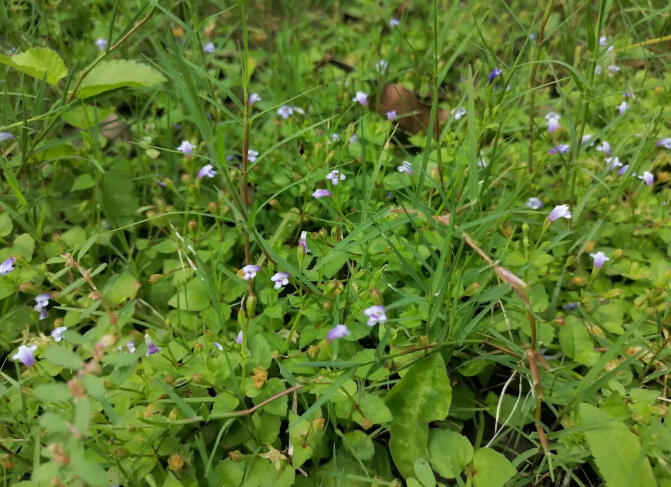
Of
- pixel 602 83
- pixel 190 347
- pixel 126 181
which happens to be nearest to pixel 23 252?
pixel 126 181

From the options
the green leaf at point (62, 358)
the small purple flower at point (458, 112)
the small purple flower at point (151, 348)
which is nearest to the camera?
the green leaf at point (62, 358)

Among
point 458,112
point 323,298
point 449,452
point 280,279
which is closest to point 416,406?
point 449,452

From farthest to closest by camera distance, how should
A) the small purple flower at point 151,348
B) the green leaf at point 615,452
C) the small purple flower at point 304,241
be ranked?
the small purple flower at point 304,241 → the small purple flower at point 151,348 → the green leaf at point 615,452

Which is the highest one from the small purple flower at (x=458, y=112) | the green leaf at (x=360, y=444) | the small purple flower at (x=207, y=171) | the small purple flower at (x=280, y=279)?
the small purple flower at (x=458, y=112)

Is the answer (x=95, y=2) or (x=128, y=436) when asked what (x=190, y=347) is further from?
(x=95, y=2)

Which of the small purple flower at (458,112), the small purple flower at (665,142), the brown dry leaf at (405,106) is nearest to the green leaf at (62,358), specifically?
the small purple flower at (458,112)

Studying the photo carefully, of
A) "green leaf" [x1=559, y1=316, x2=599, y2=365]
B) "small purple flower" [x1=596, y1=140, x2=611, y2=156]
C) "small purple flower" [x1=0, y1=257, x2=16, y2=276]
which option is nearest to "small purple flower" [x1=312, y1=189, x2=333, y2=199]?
"green leaf" [x1=559, y1=316, x2=599, y2=365]

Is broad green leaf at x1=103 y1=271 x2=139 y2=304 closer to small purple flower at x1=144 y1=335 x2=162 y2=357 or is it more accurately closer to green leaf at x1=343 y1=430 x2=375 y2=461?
small purple flower at x1=144 y1=335 x2=162 y2=357

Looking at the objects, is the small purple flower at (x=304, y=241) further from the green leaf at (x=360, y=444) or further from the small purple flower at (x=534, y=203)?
the small purple flower at (x=534, y=203)
